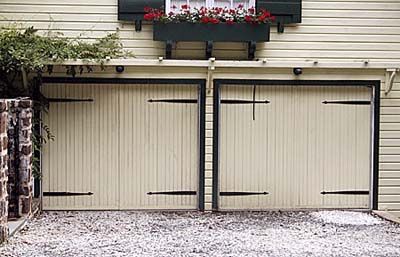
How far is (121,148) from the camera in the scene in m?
8.49

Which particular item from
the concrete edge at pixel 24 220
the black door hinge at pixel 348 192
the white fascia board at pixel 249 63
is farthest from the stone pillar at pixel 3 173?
the black door hinge at pixel 348 192

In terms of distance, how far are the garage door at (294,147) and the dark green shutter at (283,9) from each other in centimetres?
86

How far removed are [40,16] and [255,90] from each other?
2843mm

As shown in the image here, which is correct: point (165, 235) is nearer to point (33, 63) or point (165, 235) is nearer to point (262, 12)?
point (33, 63)

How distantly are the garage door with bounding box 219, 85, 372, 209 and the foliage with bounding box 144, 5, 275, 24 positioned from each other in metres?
0.87

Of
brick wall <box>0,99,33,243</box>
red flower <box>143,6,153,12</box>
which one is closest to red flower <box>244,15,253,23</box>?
red flower <box>143,6,153,12</box>

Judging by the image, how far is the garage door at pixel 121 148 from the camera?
27.6ft

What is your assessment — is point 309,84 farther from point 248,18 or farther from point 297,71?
point 248,18

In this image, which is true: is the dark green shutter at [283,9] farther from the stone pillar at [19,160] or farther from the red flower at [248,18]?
the stone pillar at [19,160]

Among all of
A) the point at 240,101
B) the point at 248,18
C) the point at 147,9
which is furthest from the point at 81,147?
the point at 248,18

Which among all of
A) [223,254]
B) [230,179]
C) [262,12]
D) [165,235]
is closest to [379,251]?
[223,254]

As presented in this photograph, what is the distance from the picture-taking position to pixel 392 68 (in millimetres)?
8422

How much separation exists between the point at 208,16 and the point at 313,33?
142 centimetres

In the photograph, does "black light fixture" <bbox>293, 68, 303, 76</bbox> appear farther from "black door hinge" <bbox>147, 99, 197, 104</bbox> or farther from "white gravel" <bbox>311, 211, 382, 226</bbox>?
"white gravel" <bbox>311, 211, 382, 226</bbox>
